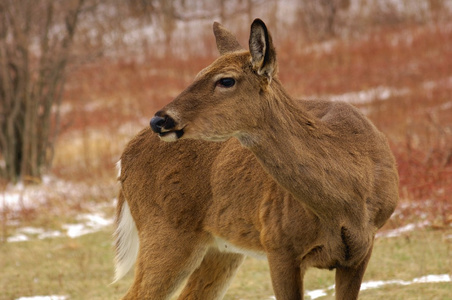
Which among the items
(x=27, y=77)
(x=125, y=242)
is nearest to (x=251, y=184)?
(x=125, y=242)

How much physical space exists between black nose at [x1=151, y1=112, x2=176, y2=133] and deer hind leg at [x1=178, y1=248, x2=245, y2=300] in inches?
72.6

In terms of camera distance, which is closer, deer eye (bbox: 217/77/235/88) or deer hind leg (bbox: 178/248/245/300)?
deer eye (bbox: 217/77/235/88)

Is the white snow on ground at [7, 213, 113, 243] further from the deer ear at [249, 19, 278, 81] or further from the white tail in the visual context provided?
the deer ear at [249, 19, 278, 81]

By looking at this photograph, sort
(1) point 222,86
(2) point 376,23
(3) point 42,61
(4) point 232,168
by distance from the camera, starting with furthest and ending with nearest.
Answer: (2) point 376,23 < (3) point 42,61 < (4) point 232,168 < (1) point 222,86

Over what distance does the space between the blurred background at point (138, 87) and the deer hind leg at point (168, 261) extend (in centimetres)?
205

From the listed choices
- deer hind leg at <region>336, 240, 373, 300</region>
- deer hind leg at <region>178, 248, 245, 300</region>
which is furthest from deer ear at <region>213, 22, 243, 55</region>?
deer hind leg at <region>178, 248, 245, 300</region>

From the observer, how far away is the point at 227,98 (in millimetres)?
3939

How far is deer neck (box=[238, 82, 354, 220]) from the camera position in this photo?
400 centimetres

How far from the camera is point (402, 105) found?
17.6 metres

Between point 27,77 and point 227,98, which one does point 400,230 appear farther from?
point 27,77

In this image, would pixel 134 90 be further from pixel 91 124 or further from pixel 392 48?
pixel 392 48

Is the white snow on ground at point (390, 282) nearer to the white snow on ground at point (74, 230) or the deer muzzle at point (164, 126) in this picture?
the deer muzzle at point (164, 126)

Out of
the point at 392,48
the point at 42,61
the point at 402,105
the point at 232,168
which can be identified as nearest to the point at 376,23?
the point at 392,48

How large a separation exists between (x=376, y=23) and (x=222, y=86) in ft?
79.3
